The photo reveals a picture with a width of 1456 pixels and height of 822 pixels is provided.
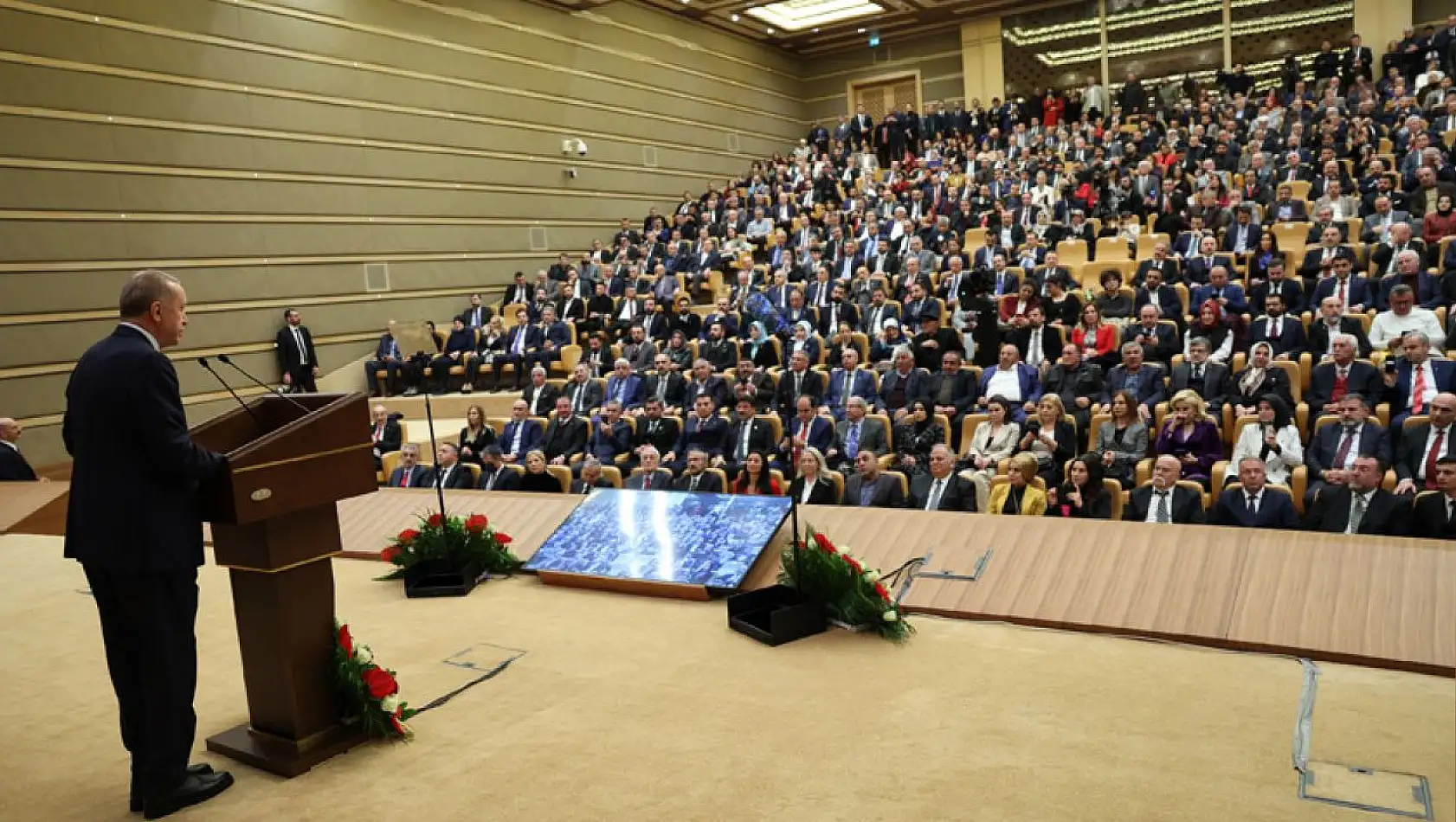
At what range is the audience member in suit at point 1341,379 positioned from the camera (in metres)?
4.92

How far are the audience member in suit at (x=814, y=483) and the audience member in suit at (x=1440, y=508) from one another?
228cm

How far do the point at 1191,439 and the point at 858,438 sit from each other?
1675 millimetres

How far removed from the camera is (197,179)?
348 inches

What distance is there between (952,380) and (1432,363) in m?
2.36

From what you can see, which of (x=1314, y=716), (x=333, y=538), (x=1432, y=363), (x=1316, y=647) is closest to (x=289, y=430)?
(x=333, y=538)

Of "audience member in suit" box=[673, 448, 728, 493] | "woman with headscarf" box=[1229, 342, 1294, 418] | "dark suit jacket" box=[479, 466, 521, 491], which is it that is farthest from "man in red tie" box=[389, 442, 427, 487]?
"woman with headscarf" box=[1229, 342, 1294, 418]

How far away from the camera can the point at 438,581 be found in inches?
132

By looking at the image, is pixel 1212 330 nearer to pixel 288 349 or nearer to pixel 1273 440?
pixel 1273 440

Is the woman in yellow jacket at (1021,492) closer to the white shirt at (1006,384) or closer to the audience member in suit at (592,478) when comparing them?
the white shirt at (1006,384)

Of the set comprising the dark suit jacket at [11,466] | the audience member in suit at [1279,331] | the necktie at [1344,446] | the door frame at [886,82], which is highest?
the door frame at [886,82]

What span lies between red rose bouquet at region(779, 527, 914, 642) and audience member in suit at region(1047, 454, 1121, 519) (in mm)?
1752

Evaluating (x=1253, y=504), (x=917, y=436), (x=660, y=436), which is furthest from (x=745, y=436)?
(x=1253, y=504)

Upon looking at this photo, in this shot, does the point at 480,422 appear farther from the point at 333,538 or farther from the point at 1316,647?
the point at 1316,647

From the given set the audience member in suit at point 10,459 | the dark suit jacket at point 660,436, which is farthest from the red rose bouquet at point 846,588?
the audience member in suit at point 10,459
